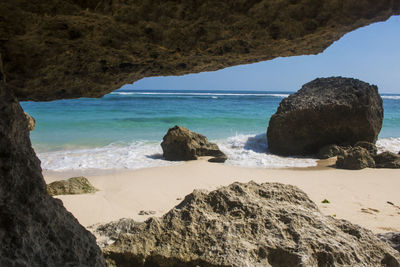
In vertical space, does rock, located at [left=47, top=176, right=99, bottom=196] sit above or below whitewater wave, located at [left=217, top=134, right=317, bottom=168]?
above

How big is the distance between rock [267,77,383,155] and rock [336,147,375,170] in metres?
1.40

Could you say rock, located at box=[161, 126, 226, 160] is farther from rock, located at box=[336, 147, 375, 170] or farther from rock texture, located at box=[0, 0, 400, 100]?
rock texture, located at box=[0, 0, 400, 100]

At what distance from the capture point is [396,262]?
6.28 feet

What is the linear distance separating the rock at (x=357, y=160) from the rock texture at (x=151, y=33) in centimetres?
487

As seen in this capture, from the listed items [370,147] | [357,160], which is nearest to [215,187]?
[357,160]

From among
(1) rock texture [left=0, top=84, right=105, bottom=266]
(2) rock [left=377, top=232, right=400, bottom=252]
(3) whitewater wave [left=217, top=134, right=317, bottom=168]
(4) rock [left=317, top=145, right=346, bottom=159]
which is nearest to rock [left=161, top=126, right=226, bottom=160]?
(3) whitewater wave [left=217, top=134, right=317, bottom=168]

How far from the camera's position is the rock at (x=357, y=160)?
6.26 meters

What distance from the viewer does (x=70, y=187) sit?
433 centimetres

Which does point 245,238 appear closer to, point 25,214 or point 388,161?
point 25,214

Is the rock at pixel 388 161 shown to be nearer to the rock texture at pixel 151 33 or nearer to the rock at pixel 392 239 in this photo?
the rock at pixel 392 239

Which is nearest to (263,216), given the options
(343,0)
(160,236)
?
(160,236)

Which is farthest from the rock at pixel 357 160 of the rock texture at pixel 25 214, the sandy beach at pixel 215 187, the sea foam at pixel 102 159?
the rock texture at pixel 25 214

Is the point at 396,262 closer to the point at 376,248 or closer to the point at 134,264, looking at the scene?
the point at 376,248

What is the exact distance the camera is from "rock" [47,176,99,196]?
165 inches
